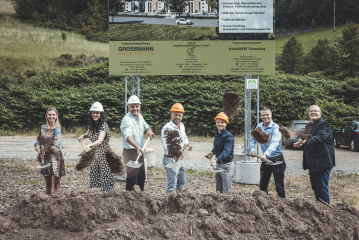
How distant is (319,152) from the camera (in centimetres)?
442

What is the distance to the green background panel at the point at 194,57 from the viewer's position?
23.7 feet

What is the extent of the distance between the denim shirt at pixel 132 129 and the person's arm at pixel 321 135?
2.41m

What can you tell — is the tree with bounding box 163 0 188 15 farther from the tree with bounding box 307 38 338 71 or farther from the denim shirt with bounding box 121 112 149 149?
the tree with bounding box 307 38 338 71

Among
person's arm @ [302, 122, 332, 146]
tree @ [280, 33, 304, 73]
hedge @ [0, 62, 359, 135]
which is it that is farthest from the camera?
tree @ [280, 33, 304, 73]

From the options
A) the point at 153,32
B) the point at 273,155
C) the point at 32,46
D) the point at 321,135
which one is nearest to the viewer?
the point at 321,135

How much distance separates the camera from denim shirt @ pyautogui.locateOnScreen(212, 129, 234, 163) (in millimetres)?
4609

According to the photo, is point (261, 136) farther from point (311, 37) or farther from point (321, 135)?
point (311, 37)

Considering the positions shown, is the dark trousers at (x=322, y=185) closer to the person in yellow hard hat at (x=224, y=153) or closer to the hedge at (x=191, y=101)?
the person in yellow hard hat at (x=224, y=153)

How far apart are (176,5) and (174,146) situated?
13.9 ft

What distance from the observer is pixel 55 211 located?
375cm

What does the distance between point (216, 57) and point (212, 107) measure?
10009 millimetres

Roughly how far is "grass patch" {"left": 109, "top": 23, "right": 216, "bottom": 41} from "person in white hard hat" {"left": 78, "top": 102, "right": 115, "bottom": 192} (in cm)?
312

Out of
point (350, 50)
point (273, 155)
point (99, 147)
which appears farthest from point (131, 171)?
point (350, 50)

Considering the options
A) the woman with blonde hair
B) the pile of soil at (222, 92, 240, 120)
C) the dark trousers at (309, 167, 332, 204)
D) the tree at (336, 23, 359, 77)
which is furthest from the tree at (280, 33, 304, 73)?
the woman with blonde hair
